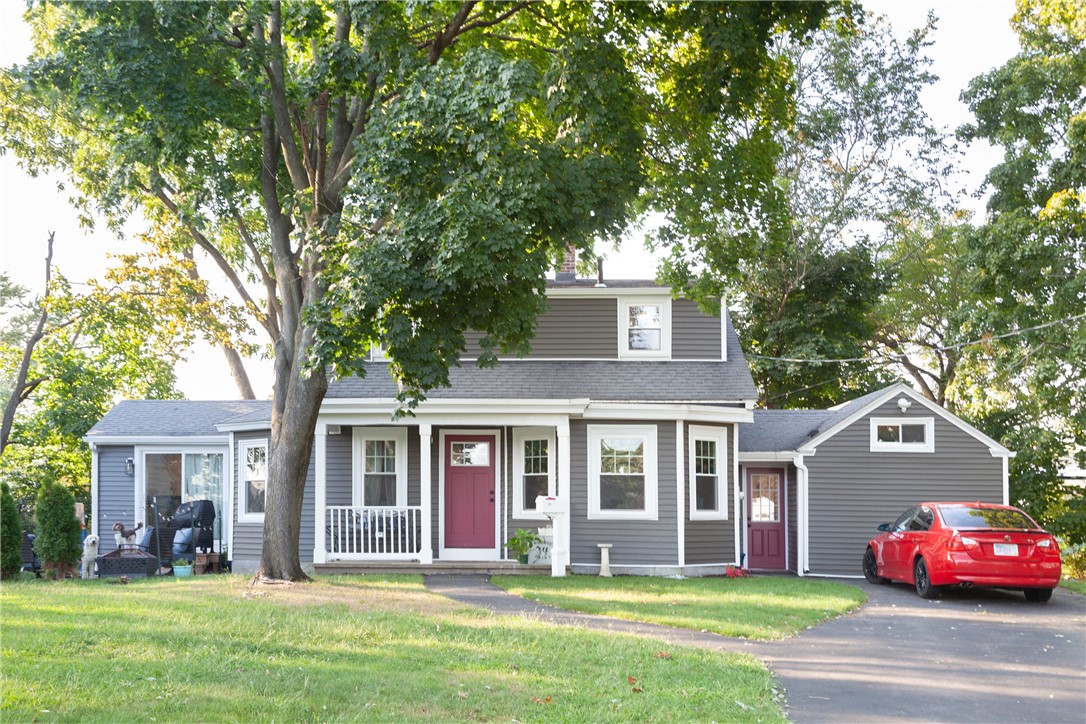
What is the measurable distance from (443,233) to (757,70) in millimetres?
5428

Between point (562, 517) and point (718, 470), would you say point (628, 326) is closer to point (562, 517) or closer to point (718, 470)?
point (718, 470)

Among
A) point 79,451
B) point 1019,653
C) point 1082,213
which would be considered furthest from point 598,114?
point 79,451

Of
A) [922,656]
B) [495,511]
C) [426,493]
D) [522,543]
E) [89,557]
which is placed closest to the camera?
[922,656]

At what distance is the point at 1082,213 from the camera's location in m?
21.5

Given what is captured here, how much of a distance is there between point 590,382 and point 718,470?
3.05m

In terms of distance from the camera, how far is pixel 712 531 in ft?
65.8

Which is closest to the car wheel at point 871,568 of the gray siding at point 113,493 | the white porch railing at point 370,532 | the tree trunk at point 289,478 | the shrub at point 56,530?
the white porch railing at point 370,532

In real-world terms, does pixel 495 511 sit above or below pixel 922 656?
above

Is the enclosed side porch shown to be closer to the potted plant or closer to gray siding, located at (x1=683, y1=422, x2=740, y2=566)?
the potted plant

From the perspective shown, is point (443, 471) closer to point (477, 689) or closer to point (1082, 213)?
point (477, 689)

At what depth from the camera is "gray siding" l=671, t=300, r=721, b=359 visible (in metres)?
21.6

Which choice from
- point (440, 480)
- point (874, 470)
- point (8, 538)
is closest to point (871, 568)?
point (874, 470)

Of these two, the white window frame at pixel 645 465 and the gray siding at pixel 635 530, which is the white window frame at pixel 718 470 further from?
the white window frame at pixel 645 465

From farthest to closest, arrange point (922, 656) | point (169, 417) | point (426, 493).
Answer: point (169, 417) < point (426, 493) < point (922, 656)
